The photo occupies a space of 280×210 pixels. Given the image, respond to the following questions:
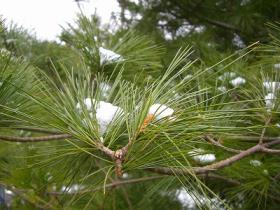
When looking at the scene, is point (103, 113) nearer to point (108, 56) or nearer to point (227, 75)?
point (108, 56)

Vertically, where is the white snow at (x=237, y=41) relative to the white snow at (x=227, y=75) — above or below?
above

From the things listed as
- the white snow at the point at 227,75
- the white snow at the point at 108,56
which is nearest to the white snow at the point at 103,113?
the white snow at the point at 108,56

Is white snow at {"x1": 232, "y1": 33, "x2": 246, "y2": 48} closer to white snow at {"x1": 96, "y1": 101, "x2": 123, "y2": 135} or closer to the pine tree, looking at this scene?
the pine tree

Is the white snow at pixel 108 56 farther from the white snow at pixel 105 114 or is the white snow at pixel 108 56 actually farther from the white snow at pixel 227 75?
the white snow at pixel 105 114

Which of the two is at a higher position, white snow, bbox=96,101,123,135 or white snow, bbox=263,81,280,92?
white snow, bbox=263,81,280,92

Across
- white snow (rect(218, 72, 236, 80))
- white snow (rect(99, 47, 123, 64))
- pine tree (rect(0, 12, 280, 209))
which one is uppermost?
white snow (rect(99, 47, 123, 64))

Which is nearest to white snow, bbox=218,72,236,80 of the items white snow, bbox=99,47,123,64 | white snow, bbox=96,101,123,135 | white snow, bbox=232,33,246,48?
white snow, bbox=99,47,123,64

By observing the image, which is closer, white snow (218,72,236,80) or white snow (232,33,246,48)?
white snow (218,72,236,80)

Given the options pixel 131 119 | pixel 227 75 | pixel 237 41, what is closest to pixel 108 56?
pixel 227 75
